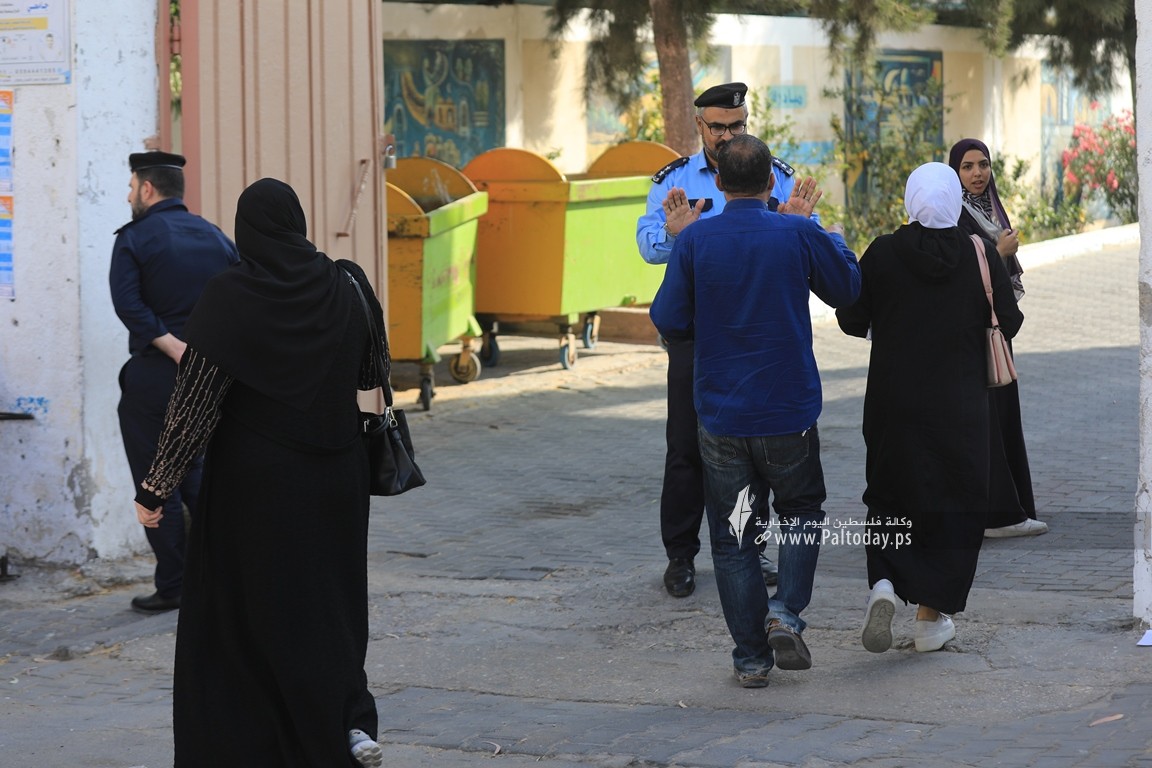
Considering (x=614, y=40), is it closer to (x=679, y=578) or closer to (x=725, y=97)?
(x=725, y=97)

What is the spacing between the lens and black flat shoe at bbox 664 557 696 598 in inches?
263

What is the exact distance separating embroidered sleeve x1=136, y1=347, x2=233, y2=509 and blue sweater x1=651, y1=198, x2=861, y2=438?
1683 millimetres

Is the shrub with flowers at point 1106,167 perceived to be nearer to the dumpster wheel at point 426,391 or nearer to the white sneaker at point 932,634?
the dumpster wheel at point 426,391

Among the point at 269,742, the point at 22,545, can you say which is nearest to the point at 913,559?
the point at 269,742

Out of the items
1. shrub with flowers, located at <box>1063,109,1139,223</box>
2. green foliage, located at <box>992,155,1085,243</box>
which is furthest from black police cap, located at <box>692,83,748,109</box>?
shrub with flowers, located at <box>1063,109,1139,223</box>

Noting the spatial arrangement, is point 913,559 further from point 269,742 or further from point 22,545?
point 22,545

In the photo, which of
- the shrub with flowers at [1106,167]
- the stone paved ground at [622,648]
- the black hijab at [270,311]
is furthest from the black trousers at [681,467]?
the shrub with flowers at [1106,167]

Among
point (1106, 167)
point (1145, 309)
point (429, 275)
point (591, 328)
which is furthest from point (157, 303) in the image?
point (1106, 167)

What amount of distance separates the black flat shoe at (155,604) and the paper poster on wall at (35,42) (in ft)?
7.53

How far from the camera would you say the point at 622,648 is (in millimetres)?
6129

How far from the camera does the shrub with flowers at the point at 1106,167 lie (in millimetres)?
24625

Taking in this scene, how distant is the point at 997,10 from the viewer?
17.7 m

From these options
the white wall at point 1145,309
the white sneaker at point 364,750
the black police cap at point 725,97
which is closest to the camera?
the white sneaker at point 364,750

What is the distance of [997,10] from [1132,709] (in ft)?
45.6
